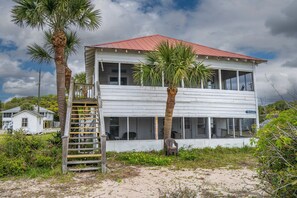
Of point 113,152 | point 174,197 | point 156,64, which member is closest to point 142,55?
point 156,64

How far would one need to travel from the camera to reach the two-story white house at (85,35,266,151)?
11.8 metres

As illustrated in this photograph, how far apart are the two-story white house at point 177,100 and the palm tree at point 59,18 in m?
1.48

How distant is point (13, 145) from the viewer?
8.19 metres

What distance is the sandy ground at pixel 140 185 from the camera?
5.34m

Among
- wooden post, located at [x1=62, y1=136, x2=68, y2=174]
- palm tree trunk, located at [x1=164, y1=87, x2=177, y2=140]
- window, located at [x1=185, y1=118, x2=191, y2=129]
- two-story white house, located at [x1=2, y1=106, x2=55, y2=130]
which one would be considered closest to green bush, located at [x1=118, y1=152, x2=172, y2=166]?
palm tree trunk, located at [x1=164, y1=87, x2=177, y2=140]

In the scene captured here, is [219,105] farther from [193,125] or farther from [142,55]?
[142,55]

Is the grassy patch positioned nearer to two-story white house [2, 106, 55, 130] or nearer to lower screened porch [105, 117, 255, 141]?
lower screened porch [105, 117, 255, 141]

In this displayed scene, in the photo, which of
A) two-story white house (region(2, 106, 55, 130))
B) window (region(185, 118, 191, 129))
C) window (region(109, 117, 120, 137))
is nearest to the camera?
window (region(109, 117, 120, 137))

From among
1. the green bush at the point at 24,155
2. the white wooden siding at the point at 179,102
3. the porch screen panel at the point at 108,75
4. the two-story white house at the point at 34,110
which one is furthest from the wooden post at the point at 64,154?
the two-story white house at the point at 34,110

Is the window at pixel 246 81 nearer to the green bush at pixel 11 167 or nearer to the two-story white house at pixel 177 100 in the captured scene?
the two-story white house at pixel 177 100

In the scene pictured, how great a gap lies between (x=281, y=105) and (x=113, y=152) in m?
8.76

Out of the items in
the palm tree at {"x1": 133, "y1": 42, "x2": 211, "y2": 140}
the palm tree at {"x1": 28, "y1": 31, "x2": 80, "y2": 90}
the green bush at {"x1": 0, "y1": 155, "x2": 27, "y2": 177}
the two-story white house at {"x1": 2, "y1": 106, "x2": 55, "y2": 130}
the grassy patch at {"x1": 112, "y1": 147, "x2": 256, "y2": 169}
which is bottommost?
the grassy patch at {"x1": 112, "y1": 147, "x2": 256, "y2": 169}

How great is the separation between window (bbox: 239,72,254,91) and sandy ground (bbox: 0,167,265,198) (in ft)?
25.7

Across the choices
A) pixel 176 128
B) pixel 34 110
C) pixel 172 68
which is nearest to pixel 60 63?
pixel 172 68
